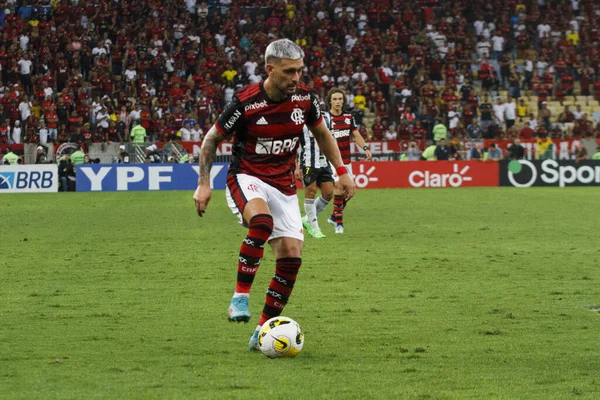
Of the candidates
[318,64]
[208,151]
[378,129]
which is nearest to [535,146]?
[378,129]

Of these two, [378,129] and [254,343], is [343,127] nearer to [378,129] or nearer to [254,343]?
[254,343]

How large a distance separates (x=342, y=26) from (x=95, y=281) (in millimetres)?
33733

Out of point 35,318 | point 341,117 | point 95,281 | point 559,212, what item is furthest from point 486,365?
point 559,212

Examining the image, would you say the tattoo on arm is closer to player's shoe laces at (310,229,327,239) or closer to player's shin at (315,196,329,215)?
player's shoe laces at (310,229,327,239)

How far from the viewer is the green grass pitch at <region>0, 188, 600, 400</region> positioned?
6.17 m

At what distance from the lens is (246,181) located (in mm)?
7621

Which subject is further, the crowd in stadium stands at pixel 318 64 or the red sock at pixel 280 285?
the crowd in stadium stands at pixel 318 64

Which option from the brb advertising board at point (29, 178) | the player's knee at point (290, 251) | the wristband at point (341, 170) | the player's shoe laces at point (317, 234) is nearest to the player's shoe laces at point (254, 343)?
the player's knee at point (290, 251)

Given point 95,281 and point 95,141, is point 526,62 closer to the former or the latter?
point 95,141

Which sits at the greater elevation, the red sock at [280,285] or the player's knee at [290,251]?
the player's knee at [290,251]

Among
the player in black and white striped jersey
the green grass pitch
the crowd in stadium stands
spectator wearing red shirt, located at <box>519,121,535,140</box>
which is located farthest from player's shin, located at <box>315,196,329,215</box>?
spectator wearing red shirt, located at <box>519,121,535,140</box>

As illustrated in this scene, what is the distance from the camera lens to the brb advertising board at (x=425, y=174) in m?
34.1

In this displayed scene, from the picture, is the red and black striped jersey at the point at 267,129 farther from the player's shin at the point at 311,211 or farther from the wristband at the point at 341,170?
the player's shin at the point at 311,211

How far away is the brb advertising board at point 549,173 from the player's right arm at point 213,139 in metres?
27.8
